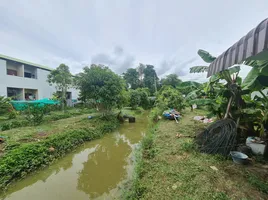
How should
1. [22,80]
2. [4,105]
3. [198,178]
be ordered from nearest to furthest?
[198,178] < [4,105] < [22,80]

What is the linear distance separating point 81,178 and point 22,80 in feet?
47.6

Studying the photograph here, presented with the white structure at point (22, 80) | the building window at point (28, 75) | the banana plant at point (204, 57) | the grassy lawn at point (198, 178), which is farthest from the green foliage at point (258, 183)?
the building window at point (28, 75)

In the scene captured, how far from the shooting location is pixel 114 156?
4.36 metres

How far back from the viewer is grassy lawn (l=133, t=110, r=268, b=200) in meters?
2.07

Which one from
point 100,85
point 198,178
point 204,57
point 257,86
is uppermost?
point 204,57

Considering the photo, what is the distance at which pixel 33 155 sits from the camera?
11.7 ft

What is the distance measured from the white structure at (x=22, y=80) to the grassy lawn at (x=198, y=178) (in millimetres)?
13609

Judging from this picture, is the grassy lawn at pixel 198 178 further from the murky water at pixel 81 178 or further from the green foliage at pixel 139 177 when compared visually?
the murky water at pixel 81 178

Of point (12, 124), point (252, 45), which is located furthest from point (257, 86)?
point (12, 124)

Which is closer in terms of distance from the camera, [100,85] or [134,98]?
[100,85]

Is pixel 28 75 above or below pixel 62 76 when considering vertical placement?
above

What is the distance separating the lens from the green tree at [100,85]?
7406 mm

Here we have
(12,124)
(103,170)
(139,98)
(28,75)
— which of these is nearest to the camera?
(103,170)

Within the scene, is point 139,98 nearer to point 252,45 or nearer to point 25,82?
point 25,82
